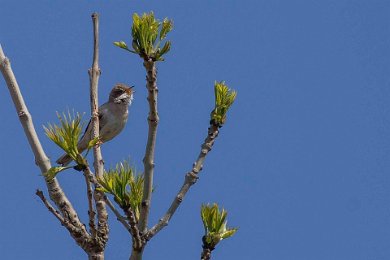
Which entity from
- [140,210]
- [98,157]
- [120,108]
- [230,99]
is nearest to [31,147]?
[98,157]

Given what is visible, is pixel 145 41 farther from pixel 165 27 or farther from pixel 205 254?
pixel 205 254

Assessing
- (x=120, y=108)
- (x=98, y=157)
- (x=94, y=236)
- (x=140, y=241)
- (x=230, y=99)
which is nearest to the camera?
(x=140, y=241)

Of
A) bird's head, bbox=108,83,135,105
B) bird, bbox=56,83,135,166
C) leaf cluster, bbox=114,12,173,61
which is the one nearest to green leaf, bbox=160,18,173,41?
leaf cluster, bbox=114,12,173,61

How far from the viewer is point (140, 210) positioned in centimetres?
371

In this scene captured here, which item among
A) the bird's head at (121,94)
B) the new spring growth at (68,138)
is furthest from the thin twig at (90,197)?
the bird's head at (121,94)

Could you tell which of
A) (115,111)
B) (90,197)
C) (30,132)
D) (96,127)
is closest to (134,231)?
(90,197)

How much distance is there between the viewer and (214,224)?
3.84 metres

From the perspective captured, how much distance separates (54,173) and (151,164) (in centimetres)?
62

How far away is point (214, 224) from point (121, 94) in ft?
21.8

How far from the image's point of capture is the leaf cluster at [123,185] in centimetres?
362

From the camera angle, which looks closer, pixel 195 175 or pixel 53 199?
pixel 195 175

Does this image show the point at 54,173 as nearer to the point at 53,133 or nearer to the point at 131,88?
the point at 53,133

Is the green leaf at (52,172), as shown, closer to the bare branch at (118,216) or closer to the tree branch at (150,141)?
the bare branch at (118,216)

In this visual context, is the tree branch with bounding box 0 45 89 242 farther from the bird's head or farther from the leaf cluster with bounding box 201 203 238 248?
the bird's head
